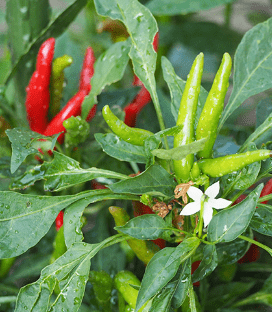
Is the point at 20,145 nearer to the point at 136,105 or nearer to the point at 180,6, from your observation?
the point at 136,105

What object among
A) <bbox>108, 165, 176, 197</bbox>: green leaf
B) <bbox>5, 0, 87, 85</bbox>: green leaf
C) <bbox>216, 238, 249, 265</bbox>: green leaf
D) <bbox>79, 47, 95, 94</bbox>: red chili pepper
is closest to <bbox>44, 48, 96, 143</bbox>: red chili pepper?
<bbox>79, 47, 95, 94</bbox>: red chili pepper

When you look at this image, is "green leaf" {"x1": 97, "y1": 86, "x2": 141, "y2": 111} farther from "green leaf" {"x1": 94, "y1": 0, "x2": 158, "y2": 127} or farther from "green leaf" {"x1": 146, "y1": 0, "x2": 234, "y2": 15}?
"green leaf" {"x1": 146, "y1": 0, "x2": 234, "y2": 15}

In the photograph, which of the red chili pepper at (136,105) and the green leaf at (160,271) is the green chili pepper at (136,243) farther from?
the red chili pepper at (136,105)

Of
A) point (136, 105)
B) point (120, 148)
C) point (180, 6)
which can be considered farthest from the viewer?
point (180, 6)

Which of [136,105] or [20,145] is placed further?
[136,105]

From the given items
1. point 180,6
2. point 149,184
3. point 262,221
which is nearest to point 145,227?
point 149,184

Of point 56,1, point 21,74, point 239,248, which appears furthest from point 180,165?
point 56,1
